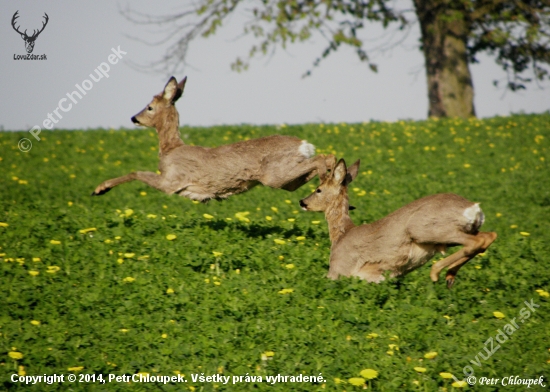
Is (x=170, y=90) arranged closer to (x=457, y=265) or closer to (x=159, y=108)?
(x=159, y=108)

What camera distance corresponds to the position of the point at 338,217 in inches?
332

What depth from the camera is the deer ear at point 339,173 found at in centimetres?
830

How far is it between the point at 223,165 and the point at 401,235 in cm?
277

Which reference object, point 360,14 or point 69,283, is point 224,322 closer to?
point 69,283

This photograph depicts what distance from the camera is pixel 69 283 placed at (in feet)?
25.3

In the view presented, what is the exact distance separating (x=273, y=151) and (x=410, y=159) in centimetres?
817

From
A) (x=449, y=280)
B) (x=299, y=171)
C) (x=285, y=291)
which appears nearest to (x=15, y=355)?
(x=285, y=291)

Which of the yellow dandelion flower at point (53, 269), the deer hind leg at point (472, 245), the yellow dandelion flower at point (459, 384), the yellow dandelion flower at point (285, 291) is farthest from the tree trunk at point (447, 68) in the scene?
the yellow dandelion flower at point (459, 384)

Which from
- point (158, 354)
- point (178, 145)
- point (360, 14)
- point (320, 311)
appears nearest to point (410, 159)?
point (360, 14)

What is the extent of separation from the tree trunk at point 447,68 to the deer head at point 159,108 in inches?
548

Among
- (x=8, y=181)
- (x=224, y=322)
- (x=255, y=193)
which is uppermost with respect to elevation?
(x=8, y=181)

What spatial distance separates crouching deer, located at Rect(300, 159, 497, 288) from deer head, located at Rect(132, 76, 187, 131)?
267cm

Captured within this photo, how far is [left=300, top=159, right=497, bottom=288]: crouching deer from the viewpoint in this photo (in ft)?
24.1

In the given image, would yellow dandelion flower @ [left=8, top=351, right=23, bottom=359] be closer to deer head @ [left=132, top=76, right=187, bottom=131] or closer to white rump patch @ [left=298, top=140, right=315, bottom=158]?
white rump patch @ [left=298, top=140, right=315, bottom=158]
